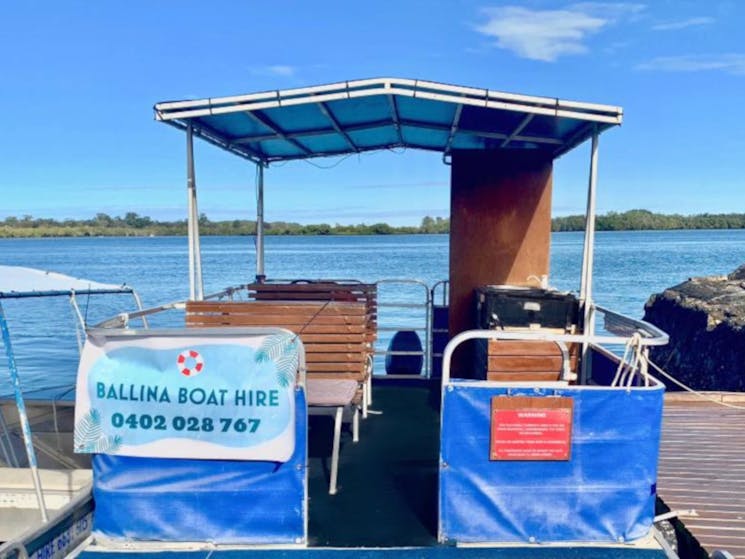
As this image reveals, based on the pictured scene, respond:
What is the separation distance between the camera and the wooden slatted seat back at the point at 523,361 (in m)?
4.61

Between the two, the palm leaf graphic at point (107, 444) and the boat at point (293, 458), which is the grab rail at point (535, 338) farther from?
the palm leaf graphic at point (107, 444)

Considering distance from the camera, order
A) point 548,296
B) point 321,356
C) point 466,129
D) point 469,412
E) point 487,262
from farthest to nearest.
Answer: point 487,262 < point 466,129 < point 548,296 < point 321,356 < point 469,412

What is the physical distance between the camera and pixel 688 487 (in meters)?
4.55

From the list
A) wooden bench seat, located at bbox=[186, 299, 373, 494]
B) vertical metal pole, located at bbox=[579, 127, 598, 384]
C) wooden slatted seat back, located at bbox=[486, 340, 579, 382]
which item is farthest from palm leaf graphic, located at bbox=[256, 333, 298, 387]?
vertical metal pole, located at bbox=[579, 127, 598, 384]

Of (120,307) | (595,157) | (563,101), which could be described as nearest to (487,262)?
(595,157)

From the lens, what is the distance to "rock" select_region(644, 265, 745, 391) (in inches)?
550

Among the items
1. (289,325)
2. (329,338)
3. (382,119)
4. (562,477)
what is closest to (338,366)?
(329,338)

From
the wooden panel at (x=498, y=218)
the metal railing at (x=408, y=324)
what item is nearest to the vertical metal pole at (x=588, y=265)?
the wooden panel at (x=498, y=218)

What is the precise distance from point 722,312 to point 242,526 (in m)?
16.2

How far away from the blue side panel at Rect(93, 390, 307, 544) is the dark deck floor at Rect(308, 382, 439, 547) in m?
0.33

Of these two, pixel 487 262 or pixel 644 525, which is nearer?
pixel 644 525

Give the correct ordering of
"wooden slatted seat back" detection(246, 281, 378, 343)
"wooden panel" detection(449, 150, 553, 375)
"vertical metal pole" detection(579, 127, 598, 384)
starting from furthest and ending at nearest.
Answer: "wooden panel" detection(449, 150, 553, 375), "wooden slatted seat back" detection(246, 281, 378, 343), "vertical metal pole" detection(579, 127, 598, 384)

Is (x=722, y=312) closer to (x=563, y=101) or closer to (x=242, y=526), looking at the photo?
(x=563, y=101)

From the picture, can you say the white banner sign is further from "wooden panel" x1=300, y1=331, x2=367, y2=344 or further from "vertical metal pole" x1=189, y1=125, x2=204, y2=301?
"vertical metal pole" x1=189, y1=125, x2=204, y2=301
